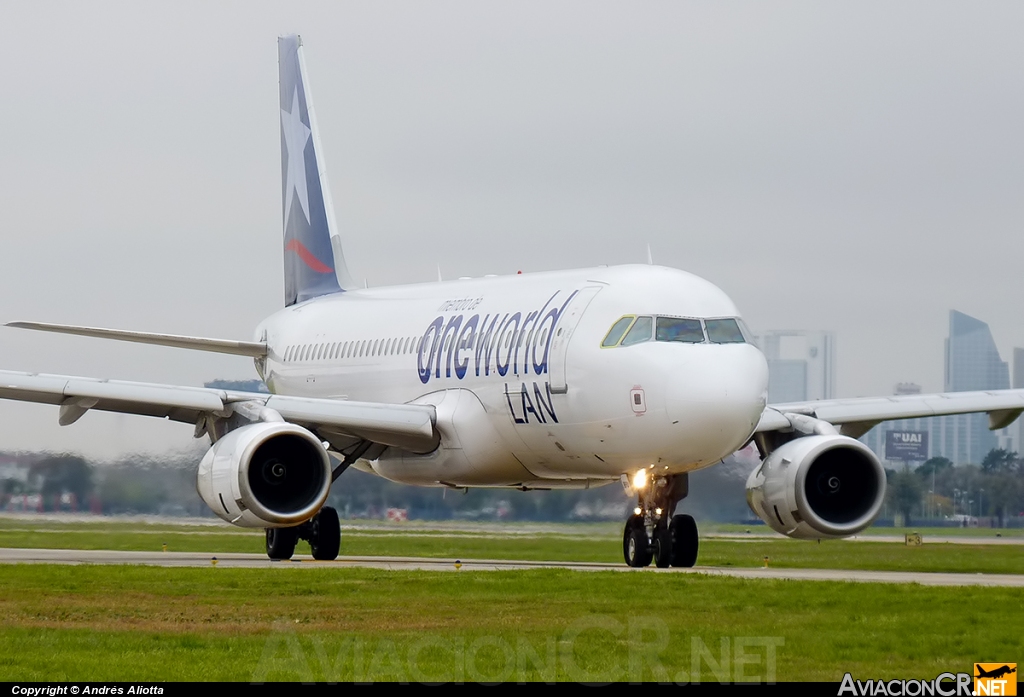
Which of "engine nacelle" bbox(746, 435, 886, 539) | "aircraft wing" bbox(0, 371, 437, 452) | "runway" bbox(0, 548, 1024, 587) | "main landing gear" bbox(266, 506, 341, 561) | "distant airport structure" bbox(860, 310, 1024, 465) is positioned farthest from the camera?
"distant airport structure" bbox(860, 310, 1024, 465)

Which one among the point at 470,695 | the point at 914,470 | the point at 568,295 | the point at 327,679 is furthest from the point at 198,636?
the point at 914,470

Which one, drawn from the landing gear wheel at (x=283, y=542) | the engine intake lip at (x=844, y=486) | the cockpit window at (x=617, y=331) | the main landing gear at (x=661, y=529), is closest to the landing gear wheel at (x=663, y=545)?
the main landing gear at (x=661, y=529)

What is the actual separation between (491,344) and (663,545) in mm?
3552

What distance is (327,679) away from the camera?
10.3 meters

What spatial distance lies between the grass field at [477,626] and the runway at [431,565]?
1.40 m

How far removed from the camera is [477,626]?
1310cm

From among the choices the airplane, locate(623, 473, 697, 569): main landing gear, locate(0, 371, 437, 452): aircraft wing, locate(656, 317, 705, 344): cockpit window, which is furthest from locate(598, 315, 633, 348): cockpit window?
locate(0, 371, 437, 452): aircraft wing

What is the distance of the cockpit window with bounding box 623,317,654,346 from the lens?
20.4 m

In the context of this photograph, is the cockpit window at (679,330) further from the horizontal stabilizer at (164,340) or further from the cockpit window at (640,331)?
the horizontal stabilizer at (164,340)

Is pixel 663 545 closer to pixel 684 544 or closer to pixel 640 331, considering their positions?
pixel 684 544

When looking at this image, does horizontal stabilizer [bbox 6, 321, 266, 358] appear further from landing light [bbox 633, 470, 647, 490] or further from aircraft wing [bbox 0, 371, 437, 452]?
landing light [bbox 633, 470, 647, 490]

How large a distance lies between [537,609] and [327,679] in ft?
14.6

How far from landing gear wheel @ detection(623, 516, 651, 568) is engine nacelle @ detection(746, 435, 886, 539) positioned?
137 centimetres

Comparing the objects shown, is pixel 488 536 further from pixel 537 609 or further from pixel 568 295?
pixel 537 609
